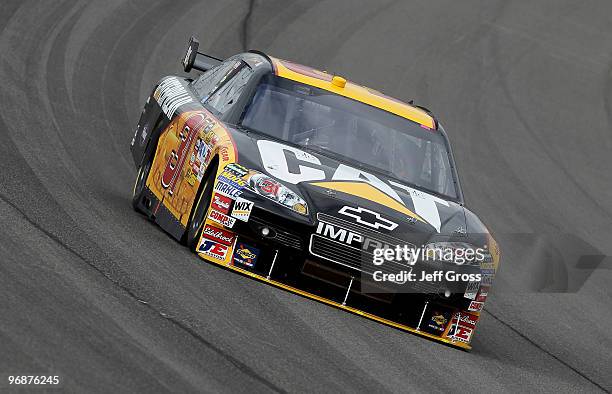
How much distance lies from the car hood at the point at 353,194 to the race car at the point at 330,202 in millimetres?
10

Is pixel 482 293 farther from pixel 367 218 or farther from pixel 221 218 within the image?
pixel 221 218

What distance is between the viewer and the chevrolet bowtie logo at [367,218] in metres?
8.41

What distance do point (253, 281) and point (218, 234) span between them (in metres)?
0.36

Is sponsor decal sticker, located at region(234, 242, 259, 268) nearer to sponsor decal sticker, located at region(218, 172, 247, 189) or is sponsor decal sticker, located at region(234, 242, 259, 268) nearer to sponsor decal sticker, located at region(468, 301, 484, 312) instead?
sponsor decal sticker, located at region(218, 172, 247, 189)

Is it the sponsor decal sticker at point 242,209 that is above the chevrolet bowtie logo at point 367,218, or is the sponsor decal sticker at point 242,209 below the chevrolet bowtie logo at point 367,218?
below

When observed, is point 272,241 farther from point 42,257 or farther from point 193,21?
point 193,21

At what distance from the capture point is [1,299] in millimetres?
6648

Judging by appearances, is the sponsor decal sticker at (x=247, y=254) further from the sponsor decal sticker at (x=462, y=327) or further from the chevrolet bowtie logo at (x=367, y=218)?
the sponsor decal sticker at (x=462, y=327)

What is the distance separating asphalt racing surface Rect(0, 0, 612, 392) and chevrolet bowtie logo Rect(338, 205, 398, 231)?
572 mm

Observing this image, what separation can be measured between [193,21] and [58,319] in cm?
1415

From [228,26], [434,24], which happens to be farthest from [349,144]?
[434,24]

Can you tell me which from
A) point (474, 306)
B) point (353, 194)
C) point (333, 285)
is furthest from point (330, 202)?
point (474, 306)

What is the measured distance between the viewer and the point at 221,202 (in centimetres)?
852

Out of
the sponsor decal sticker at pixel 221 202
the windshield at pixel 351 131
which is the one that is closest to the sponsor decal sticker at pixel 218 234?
the sponsor decal sticker at pixel 221 202
